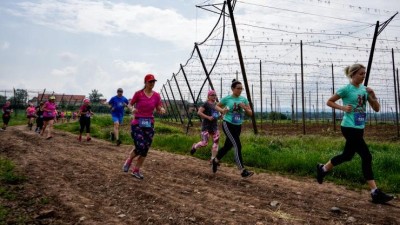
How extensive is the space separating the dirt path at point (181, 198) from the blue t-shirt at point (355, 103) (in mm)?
1168

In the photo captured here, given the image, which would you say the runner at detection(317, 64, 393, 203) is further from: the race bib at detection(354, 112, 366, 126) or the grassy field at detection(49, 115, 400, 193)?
the grassy field at detection(49, 115, 400, 193)

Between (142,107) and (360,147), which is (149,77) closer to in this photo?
(142,107)

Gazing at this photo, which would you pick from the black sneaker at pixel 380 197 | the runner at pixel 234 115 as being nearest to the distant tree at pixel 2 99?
the runner at pixel 234 115

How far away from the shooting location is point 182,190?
587 cm

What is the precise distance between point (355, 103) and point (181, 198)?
9.56ft

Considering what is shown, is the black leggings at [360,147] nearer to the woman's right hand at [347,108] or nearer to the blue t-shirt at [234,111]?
the woman's right hand at [347,108]

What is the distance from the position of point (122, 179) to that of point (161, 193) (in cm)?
125

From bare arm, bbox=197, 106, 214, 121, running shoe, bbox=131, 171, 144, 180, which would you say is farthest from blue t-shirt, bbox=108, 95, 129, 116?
running shoe, bbox=131, 171, 144, 180

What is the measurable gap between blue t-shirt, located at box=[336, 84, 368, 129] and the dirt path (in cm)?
117

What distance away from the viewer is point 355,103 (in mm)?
5555

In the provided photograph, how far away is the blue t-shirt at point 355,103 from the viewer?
5539mm

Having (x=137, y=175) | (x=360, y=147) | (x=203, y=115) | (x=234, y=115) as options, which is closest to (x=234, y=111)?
(x=234, y=115)

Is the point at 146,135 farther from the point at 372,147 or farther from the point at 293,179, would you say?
the point at 372,147

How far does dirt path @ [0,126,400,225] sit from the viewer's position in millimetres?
4406
